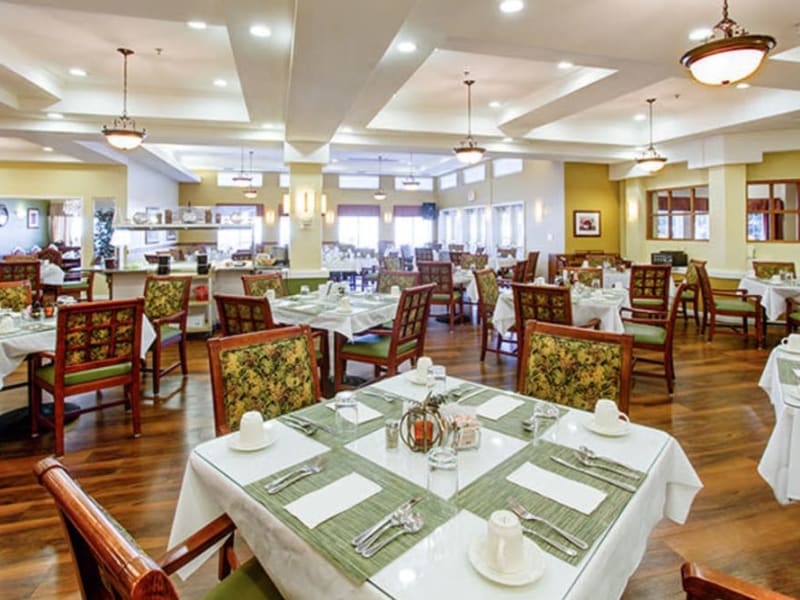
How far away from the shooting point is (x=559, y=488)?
4.16 feet

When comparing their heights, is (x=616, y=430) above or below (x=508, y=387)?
above

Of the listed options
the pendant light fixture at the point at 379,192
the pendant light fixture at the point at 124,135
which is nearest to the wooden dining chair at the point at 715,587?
the pendant light fixture at the point at 124,135

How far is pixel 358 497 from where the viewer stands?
48.3 inches

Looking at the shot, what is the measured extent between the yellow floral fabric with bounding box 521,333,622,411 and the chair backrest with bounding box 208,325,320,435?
1.01 metres

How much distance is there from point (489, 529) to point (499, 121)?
24.8ft

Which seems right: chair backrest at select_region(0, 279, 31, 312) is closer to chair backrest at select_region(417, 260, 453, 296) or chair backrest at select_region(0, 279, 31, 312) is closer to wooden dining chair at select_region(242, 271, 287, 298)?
wooden dining chair at select_region(242, 271, 287, 298)

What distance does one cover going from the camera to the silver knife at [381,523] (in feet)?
3.44

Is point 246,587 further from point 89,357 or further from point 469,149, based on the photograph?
point 469,149

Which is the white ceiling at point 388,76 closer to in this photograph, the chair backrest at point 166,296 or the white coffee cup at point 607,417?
the chair backrest at point 166,296

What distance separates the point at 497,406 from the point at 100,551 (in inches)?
54.8

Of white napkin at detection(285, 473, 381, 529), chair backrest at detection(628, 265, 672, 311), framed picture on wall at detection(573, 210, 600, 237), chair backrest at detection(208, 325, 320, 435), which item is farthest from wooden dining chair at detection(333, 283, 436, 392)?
framed picture on wall at detection(573, 210, 600, 237)

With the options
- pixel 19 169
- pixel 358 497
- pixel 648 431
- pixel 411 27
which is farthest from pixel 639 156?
pixel 19 169

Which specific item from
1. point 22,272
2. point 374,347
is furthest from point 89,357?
point 22,272

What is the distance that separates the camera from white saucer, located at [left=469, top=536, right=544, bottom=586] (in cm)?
91
